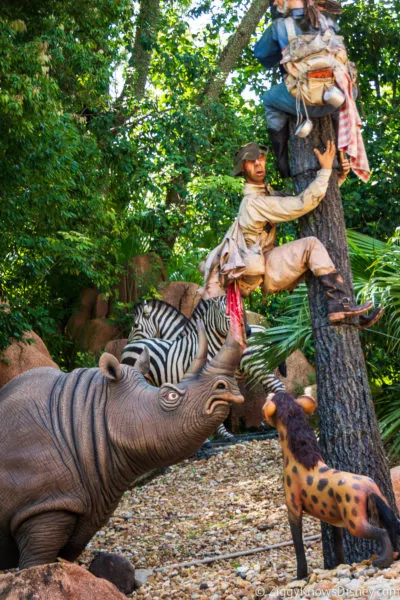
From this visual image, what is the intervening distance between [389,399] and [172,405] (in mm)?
3602

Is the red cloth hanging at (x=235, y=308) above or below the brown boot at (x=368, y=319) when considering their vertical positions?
above

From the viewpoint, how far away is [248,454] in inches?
393

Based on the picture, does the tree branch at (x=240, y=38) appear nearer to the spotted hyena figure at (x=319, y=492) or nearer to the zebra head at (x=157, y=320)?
the zebra head at (x=157, y=320)

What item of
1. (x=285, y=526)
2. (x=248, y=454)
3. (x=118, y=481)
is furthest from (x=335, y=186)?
(x=248, y=454)

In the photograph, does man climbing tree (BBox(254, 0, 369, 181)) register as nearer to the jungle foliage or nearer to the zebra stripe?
the jungle foliage

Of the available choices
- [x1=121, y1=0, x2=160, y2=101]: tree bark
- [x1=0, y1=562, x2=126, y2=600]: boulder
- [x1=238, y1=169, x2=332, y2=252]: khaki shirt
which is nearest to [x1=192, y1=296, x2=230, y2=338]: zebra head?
[x1=121, y1=0, x2=160, y2=101]: tree bark

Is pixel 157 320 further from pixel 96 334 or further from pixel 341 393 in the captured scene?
pixel 341 393

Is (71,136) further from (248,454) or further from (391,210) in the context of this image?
(391,210)

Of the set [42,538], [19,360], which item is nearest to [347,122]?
[42,538]

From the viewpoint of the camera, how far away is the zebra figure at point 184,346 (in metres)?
10.6

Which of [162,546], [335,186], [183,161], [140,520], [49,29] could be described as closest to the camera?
[335,186]

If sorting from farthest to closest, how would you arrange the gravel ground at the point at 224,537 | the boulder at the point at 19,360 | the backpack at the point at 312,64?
1. the boulder at the point at 19,360
2. the backpack at the point at 312,64
3. the gravel ground at the point at 224,537

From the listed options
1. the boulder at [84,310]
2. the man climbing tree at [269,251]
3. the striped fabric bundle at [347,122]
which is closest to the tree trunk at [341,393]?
the man climbing tree at [269,251]

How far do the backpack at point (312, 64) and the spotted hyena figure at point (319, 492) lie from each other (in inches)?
74.0
